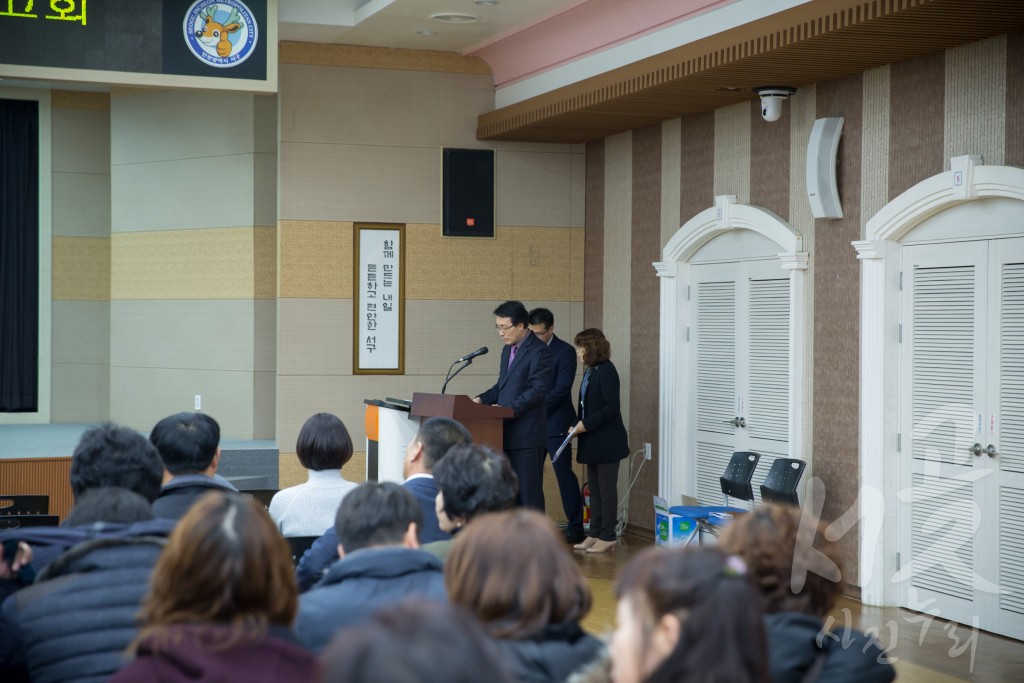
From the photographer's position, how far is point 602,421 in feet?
25.5

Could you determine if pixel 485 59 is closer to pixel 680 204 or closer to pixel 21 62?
pixel 680 204

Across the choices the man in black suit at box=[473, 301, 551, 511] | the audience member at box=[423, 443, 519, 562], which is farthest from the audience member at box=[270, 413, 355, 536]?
the man in black suit at box=[473, 301, 551, 511]

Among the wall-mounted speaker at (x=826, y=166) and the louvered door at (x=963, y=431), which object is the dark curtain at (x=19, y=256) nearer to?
the wall-mounted speaker at (x=826, y=166)

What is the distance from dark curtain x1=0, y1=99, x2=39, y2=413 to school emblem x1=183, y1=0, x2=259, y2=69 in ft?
16.5

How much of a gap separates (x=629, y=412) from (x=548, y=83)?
2.54 metres

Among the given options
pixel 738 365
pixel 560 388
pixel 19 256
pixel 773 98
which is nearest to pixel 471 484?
pixel 773 98

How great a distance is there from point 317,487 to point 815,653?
2.19 m

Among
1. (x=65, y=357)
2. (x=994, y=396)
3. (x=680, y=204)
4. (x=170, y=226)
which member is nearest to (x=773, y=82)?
(x=680, y=204)

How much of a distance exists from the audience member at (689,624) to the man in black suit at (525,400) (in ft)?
15.6

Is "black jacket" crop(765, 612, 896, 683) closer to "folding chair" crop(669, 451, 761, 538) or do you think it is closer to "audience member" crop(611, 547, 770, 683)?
"audience member" crop(611, 547, 770, 683)

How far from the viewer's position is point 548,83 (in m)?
8.07

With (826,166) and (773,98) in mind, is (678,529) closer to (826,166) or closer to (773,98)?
(826,166)

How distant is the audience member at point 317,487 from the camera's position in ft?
12.7

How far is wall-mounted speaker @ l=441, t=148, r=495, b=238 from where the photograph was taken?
8695 mm
